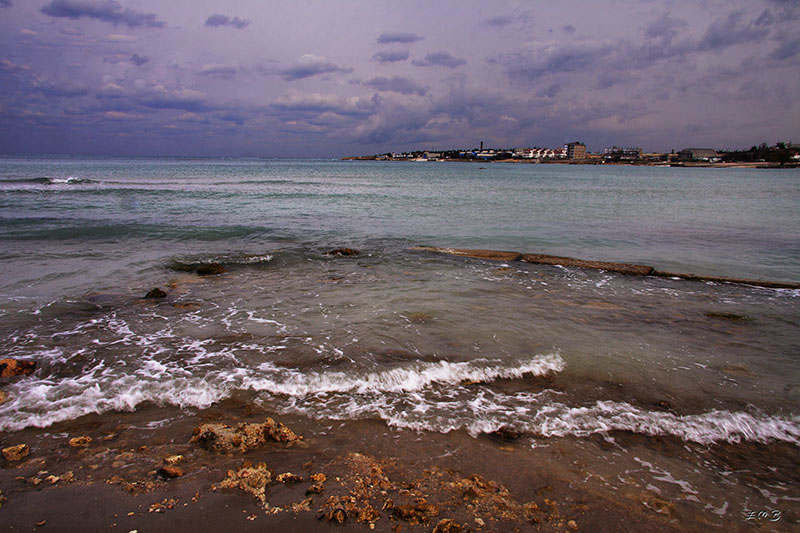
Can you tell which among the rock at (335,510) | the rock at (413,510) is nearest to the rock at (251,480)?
the rock at (335,510)

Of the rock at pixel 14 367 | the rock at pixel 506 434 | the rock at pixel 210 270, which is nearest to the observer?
the rock at pixel 506 434

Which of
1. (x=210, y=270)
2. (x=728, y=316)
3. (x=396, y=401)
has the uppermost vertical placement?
(x=210, y=270)

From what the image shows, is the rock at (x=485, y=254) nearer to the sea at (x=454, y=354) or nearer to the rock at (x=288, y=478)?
the sea at (x=454, y=354)

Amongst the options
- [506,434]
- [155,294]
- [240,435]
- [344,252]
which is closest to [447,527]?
[506,434]

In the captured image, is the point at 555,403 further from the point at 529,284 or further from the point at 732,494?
the point at 529,284

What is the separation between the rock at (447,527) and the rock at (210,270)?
8.99 metres

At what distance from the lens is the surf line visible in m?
10.0

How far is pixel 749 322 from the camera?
24.6 ft

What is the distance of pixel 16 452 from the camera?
Answer: 3680 millimetres

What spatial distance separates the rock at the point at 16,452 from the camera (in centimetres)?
364

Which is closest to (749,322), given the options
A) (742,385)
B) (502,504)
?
(742,385)

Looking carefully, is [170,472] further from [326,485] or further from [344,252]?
[344,252]

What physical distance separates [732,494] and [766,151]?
23720cm

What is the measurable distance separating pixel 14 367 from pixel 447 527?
5608 mm
